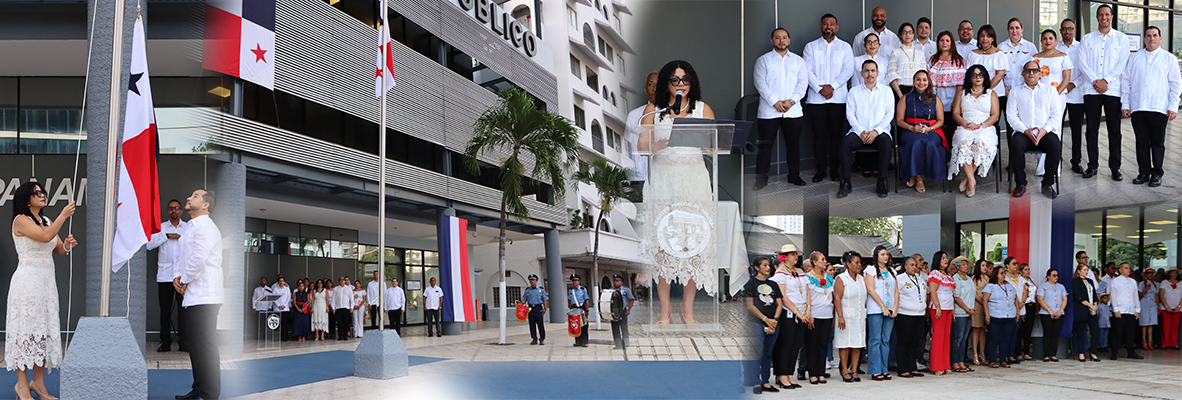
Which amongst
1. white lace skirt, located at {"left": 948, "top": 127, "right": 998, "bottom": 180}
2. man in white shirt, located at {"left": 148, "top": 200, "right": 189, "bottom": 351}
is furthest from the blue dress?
man in white shirt, located at {"left": 148, "top": 200, "right": 189, "bottom": 351}

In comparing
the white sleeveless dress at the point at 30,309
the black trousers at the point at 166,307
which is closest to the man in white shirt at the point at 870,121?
the white sleeveless dress at the point at 30,309

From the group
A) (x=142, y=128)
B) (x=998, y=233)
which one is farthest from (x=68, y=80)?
(x=998, y=233)

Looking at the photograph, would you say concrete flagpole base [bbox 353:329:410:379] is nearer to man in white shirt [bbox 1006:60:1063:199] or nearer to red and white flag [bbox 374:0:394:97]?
red and white flag [bbox 374:0:394:97]

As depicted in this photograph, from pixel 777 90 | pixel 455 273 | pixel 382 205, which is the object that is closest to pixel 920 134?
pixel 777 90

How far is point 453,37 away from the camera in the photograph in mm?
17328

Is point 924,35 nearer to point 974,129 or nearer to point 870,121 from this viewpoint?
point 974,129

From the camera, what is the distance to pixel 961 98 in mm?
6531

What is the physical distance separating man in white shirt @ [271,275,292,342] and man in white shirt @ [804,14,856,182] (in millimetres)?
10263

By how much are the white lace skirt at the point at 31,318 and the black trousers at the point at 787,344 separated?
17.3 feet

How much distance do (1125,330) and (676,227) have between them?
35.0 feet

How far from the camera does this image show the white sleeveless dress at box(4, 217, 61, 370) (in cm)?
454

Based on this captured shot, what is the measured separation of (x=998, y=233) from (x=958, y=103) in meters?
5.09

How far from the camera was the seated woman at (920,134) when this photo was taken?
6035mm

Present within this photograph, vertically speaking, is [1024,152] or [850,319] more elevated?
[1024,152]
